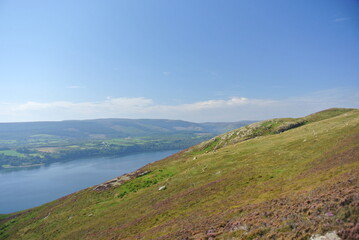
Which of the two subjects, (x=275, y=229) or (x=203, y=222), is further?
(x=203, y=222)

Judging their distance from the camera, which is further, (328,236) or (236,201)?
(236,201)

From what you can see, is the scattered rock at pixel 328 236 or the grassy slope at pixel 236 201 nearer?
the scattered rock at pixel 328 236

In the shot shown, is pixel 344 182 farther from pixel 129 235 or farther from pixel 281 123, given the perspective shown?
pixel 281 123

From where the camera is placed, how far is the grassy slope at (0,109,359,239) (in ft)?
50.4

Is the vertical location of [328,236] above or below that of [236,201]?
above

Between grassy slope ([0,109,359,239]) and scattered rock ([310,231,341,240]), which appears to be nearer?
scattered rock ([310,231,341,240])

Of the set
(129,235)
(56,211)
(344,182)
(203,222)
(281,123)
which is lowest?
(56,211)

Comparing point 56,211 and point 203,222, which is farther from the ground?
point 203,222

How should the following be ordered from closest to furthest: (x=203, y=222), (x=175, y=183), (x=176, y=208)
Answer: (x=203, y=222)
(x=176, y=208)
(x=175, y=183)

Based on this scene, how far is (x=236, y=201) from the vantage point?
25.3m

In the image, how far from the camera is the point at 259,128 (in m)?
78.1

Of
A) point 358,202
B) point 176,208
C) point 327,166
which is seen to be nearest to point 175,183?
point 176,208

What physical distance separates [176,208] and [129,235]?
7563 mm

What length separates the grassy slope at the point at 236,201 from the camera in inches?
605
